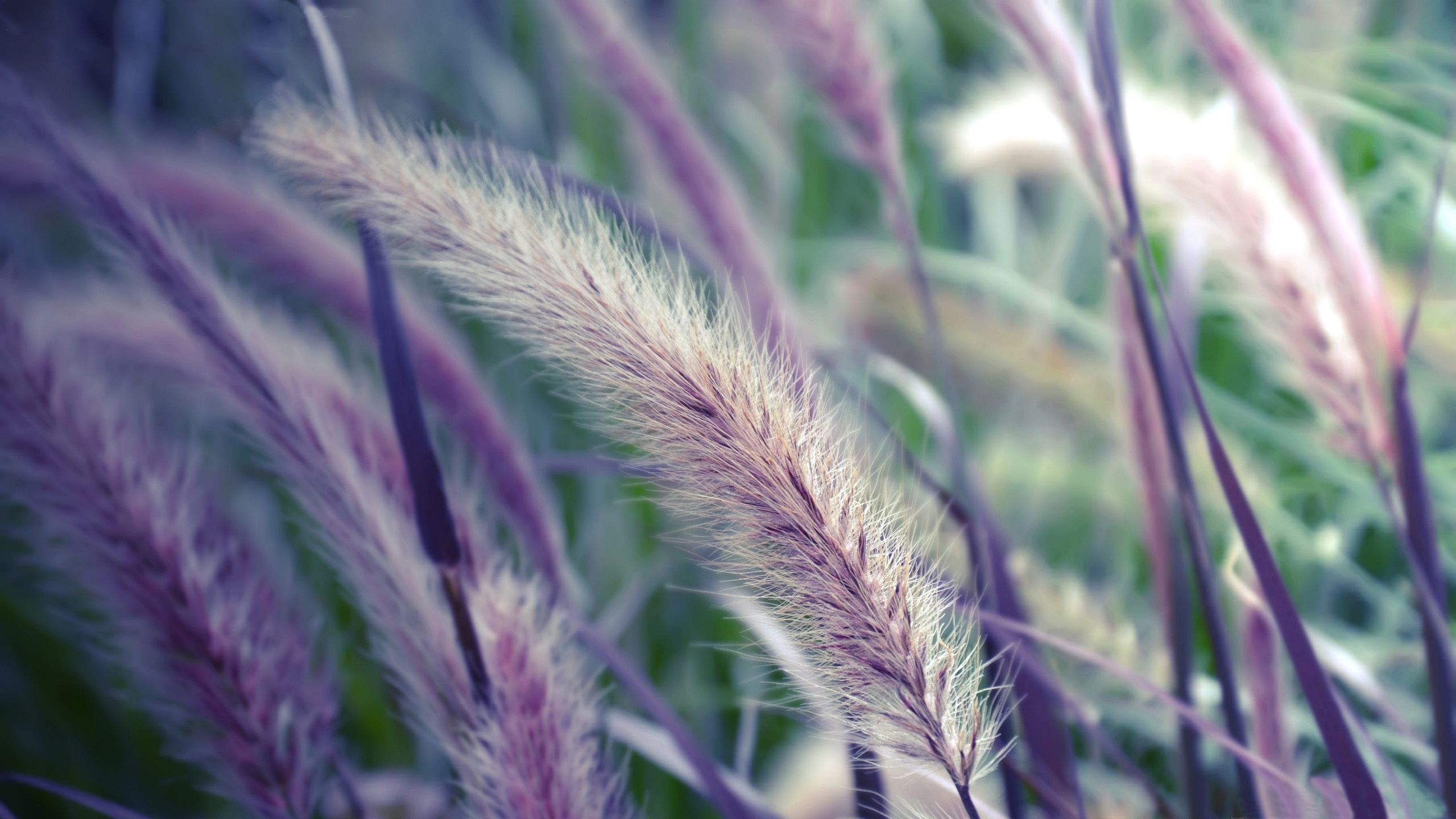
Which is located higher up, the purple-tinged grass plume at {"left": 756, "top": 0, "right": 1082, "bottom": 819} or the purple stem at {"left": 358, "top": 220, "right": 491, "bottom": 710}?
the purple-tinged grass plume at {"left": 756, "top": 0, "right": 1082, "bottom": 819}

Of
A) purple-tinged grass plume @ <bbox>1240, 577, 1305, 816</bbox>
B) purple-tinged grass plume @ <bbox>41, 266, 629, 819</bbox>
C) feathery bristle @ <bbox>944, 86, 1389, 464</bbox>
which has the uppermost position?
feathery bristle @ <bbox>944, 86, 1389, 464</bbox>

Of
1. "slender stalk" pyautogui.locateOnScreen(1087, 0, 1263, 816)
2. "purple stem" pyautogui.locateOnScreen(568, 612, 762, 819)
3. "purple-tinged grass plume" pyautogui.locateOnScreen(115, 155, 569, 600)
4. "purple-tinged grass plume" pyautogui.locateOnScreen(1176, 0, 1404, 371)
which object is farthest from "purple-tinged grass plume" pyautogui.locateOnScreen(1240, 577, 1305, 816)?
"purple-tinged grass plume" pyautogui.locateOnScreen(115, 155, 569, 600)

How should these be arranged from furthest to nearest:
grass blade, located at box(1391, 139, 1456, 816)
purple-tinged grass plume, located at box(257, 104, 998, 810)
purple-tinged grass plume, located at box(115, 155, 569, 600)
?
purple-tinged grass plume, located at box(115, 155, 569, 600) → grass blade, located at box(1391, 139, 1456, 816) → purple-tinged grass plume, located at box(257, 104, 998, 810)

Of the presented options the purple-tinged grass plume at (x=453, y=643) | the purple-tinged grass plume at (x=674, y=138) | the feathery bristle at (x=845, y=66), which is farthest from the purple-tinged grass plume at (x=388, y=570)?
the feathery bristle at (x=845, y=66)

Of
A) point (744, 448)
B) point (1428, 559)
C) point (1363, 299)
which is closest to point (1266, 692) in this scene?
point (1428, 559)

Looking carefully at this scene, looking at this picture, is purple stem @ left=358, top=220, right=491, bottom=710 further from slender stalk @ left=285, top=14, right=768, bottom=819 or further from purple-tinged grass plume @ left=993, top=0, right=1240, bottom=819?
purple-tinged grass plume @ left=993, top=0, right=1240, bottom=819
